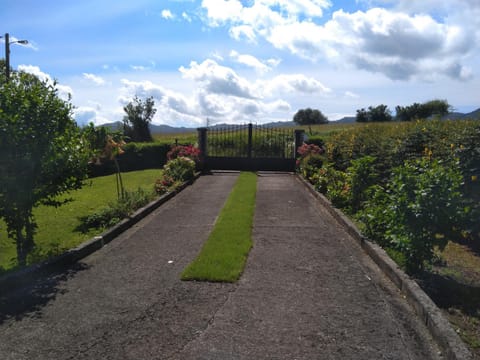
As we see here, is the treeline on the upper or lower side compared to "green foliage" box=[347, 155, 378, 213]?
upper

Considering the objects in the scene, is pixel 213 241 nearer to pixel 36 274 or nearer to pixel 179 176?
pixel 36 274

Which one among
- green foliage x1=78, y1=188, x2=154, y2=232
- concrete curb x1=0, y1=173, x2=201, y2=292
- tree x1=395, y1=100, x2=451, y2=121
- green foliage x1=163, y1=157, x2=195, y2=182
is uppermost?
tree x1=395, y1=100, x2=451, y2=121

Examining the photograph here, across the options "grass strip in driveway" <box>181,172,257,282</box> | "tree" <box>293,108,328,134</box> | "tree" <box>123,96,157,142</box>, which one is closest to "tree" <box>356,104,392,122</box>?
"tree" <box>293,108,328,134</box>

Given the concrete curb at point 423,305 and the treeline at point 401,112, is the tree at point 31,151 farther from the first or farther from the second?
the treeline at point 401,112

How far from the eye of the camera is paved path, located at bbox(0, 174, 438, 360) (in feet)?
12.2

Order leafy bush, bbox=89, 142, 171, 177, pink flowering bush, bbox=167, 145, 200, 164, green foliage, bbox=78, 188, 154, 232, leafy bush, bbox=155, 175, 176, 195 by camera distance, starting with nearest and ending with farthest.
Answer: green foliage, bbox=78, 188, 154, 232 < leafy bush, bbox=155, 175, 176, 195 < pink flowering bush, bbox=167, 145, 200, 164 < leafy bush, bbox=89, 142, 171, 177

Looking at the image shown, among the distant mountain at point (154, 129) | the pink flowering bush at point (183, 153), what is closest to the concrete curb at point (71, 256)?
the distant mountain at point (154, 129)

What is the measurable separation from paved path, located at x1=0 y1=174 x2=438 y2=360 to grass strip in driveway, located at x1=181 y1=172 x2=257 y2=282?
0.59 ft

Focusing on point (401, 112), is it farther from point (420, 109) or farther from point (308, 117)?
point (308, 117)

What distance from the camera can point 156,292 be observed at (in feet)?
16.5

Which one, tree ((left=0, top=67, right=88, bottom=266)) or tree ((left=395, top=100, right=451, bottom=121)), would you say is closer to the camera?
tree ((left=0, top=67, right=88, bottom=266))

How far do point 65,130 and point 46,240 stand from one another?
90.4 inches

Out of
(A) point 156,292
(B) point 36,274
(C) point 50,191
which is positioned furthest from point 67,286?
(C) point 50,191

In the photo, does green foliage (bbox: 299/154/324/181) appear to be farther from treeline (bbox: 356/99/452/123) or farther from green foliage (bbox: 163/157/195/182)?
treeline (bbox: 356/99/452/123)
